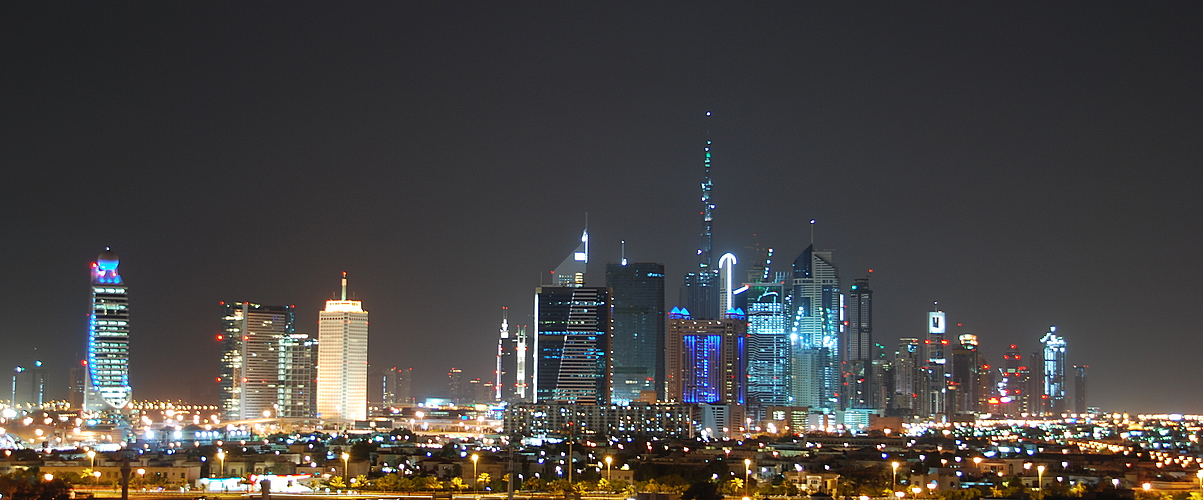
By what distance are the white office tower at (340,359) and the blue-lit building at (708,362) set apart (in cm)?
3269

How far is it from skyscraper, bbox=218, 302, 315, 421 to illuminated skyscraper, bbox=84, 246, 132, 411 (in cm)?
2690

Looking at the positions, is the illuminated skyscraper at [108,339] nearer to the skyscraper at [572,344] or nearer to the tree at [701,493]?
the skyscraper at [572,344]

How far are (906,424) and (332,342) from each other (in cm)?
6052

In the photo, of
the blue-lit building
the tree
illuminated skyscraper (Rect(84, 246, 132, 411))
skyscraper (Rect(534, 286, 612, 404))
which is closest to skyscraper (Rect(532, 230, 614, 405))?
skyscraper (Rect(534, 286, 612, 404))

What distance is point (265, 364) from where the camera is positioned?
16425cm

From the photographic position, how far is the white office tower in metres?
154

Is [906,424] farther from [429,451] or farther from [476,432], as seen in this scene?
[429,451]

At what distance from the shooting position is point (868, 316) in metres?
192

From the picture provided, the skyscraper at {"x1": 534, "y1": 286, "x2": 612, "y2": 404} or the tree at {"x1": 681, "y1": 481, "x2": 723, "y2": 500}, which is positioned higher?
the skyscraper at {"x1": 534, "y1": 286, "x2": 612, "y2": 404}

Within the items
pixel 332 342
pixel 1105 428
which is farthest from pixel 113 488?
pixel 1105 428

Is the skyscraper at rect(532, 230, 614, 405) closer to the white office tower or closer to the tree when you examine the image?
the white office tower

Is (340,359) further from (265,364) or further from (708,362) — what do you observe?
(708,362)

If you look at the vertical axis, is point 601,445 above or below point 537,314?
below

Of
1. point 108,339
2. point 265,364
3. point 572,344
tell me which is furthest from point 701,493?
point 265,364
